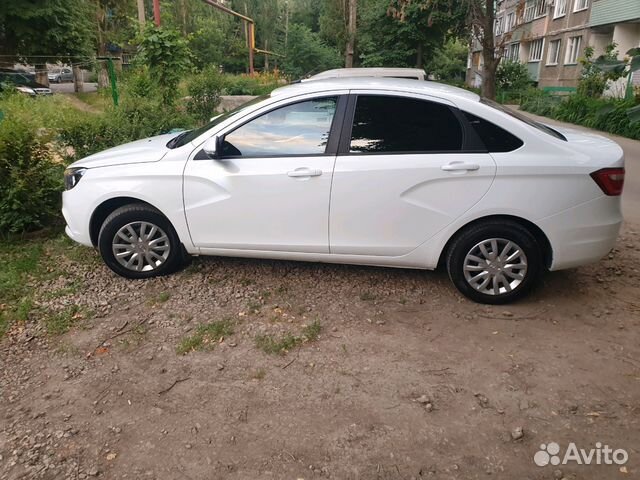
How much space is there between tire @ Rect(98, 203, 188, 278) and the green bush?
5.40ft

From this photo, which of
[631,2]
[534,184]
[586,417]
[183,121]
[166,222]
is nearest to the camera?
[586,417]

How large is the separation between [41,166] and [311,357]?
394 cm

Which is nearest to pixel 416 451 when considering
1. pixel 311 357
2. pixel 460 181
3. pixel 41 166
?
pixel 311 357

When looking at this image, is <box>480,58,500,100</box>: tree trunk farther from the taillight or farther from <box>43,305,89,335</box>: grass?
<box>43,305,89,335</box>: grass

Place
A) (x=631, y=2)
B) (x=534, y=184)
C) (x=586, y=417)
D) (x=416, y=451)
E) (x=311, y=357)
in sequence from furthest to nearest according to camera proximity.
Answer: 1. (x=631, y=2)
2. (x=534, y=184)
3. (x=311, y=357)
4. (x=586, y=417)
5. (x=416, y=451)

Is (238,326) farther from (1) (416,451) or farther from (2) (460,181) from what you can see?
(2) (460,181)

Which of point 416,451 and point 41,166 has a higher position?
point 41,166

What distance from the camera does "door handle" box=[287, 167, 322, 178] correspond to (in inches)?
149

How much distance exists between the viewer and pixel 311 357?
130 inches

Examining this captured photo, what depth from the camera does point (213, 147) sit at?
3.93m

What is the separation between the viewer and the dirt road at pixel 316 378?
2.48 meters

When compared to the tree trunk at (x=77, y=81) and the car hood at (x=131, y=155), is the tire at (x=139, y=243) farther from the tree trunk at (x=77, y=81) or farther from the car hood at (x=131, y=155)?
the tree trunk at (x=77, y=81)

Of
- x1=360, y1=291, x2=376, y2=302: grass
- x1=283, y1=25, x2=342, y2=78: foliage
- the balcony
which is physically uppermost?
the balcony

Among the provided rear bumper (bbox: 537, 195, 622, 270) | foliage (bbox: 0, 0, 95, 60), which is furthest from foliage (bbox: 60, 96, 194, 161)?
foliage (bbox: 0, 0, 95, 60)
